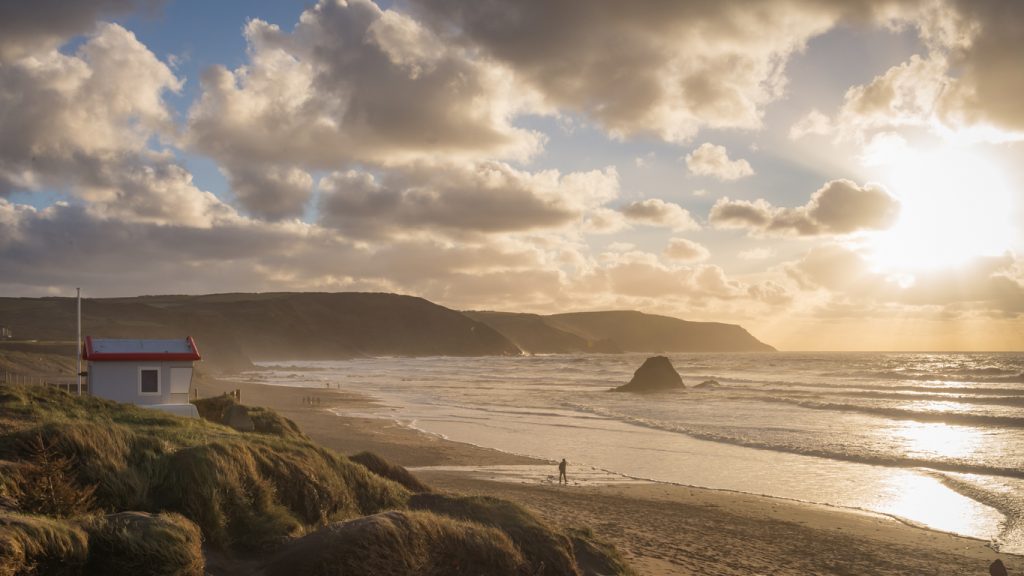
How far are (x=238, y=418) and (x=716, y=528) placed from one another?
1092 centimetres

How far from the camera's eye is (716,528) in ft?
42.6

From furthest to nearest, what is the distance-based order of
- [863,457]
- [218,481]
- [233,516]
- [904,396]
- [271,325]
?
[271,325]
[904,396]
[863,457]
[218,481]
[233,516]

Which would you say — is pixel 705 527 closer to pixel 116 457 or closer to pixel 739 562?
pixel 739 562

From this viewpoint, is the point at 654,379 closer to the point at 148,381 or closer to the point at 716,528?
the point at 148,381

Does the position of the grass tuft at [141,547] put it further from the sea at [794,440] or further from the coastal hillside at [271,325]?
the coastal hillside at [271,325]

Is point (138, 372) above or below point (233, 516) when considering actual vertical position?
above

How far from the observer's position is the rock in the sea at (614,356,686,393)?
5301 centimetres

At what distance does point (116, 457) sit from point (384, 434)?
61.2 feet

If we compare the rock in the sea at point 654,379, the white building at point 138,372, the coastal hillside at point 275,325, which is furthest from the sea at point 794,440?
the coastal hillside at point 275,325

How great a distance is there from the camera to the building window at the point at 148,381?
19281mm

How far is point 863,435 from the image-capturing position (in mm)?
27422

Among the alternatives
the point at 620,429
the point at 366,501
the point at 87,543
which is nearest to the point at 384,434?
the point at 620,429

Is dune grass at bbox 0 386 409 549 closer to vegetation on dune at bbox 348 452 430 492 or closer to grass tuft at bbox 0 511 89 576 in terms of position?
grass tuft at bbox 0 511 89 576

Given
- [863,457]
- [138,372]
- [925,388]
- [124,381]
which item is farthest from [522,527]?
[925,388]
